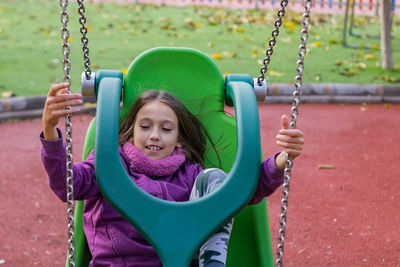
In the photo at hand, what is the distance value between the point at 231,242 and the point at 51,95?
1.01 meters

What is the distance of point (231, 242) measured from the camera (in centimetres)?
257

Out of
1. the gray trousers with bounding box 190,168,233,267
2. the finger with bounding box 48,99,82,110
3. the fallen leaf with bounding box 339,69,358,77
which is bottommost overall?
the fallen leaf with bounding box 339,69,358,77

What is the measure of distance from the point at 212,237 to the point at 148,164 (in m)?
0.41

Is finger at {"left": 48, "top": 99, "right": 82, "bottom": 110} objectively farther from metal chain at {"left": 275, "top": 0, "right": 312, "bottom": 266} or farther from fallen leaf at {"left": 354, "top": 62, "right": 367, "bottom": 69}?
fallen leaf at {"left": 354, "top": 62, "right": 367, "bottom": 69}

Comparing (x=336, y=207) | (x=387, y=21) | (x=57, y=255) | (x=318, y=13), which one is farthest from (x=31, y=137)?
(x=318, y=13)

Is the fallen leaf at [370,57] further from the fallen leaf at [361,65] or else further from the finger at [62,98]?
the finger at [62,98]

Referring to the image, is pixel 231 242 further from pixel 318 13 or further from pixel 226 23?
pixel 318 13

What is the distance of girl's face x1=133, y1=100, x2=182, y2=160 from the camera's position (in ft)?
7.91

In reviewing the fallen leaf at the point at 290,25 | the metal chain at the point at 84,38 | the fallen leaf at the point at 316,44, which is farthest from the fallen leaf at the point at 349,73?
the metal chain at the point at 84,38

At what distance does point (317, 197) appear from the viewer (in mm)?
4145

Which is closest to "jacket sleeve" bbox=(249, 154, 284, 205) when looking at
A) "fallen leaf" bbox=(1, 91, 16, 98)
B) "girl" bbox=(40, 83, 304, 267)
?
"girl" bbox=(40, 83, 304, 267)

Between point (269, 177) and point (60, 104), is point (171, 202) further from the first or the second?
point (60, 104)

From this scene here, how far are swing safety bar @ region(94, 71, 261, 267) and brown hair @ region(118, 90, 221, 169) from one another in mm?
562

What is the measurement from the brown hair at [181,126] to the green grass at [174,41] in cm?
395
